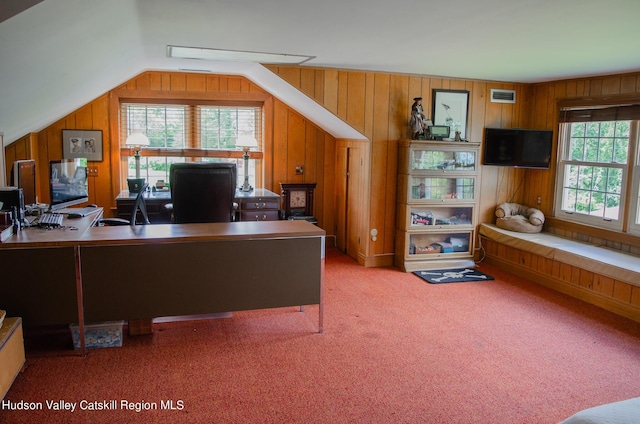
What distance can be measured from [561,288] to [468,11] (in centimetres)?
332

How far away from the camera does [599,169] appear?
5.14 meters

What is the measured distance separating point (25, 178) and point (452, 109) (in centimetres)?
441

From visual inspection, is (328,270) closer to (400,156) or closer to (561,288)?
(400,156)

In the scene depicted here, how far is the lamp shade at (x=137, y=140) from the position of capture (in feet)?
18.2

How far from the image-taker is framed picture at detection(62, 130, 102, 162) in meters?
5.67

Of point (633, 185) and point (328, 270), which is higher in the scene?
point (633, 185)

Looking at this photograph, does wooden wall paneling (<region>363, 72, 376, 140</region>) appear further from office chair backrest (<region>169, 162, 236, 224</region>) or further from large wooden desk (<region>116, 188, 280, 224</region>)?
office chair backrest (<region>169, 162, 236, 224</region>)

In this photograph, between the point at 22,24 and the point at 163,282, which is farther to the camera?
the point at 163,282

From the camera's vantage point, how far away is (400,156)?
555 cm

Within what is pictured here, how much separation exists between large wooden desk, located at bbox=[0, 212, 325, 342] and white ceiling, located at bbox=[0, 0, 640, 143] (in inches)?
41.9

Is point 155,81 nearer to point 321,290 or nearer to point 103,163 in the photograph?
point 103,163

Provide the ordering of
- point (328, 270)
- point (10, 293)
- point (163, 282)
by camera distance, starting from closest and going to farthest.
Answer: point (10, 293)
point (163, 282)
point (328, 270)

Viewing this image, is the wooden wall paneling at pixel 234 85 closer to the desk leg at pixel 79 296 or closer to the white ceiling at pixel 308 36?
the white ceiling at pixel 308 36

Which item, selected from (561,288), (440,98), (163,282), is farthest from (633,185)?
(163,282)
